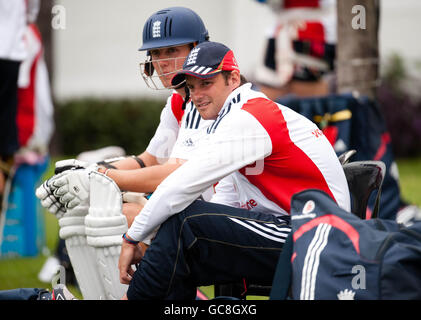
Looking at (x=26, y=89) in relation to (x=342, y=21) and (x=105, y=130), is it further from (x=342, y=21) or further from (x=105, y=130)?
(x=105, y=130)

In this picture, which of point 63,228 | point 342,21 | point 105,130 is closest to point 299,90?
point 342,21

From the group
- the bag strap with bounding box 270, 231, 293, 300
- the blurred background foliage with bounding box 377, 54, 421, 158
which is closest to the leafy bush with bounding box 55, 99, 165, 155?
the blurred background foliage with bounding box 377, 54, 421, 158

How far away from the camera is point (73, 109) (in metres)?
12.6

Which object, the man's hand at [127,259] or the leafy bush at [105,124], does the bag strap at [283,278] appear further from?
the leafy bush at [105,124]

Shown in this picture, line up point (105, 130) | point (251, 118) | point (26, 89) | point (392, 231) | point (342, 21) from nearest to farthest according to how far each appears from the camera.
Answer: point (392, 231) < point (251, 118) < point (342, 21) < point (26, 89) < point (105, 130)

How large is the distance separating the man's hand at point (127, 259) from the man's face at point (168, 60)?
88 centimetres

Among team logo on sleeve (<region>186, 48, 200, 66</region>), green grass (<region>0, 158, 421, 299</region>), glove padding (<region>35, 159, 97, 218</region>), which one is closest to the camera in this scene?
team logo on sleeve (<region>186, 48, 200, 66</region>)

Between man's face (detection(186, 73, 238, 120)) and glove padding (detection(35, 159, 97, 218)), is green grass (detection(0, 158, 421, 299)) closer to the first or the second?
glove padding (detection(35, 159, 97, 218))

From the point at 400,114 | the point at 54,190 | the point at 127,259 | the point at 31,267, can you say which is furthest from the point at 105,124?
the point at 127,259

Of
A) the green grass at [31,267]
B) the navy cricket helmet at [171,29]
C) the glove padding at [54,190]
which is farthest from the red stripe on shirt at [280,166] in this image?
the green grass at [31,267]

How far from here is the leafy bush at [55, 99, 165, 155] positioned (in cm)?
1216

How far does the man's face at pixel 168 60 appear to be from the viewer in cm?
334

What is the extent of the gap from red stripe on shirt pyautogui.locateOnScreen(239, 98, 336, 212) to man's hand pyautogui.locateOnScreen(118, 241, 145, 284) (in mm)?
544

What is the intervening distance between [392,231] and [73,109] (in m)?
10.8
